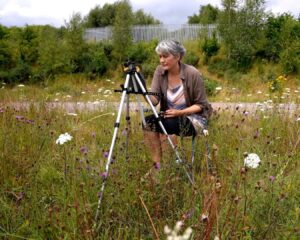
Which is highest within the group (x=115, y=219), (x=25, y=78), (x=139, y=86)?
(x=139, y=86)

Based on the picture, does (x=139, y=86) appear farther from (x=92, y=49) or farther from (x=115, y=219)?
(x=92, y=49)

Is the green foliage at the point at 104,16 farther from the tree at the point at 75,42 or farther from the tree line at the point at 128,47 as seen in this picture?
the tree at the point at 75,42

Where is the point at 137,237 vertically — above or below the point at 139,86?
below

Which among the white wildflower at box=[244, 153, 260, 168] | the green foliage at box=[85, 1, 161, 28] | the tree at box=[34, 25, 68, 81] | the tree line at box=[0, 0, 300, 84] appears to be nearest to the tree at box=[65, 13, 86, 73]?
the tree line at box=[0, 0, 300, 84]

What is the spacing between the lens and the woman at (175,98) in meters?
3.65

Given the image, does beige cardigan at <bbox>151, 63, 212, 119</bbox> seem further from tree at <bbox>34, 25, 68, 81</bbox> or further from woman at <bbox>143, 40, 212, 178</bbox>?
tree at <bbox>34, 25, 68, 81</bbox>

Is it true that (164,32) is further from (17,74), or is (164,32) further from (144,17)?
(17,74)

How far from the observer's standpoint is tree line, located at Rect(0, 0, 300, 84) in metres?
19.9

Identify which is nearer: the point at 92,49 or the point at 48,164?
the point at 48,164

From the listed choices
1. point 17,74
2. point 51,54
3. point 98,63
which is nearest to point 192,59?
point 98,63

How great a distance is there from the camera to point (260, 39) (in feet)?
66.8

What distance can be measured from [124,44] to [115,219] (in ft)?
72.2

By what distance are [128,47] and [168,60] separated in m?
20.3

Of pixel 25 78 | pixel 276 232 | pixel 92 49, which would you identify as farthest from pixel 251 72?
pixel 276 232
